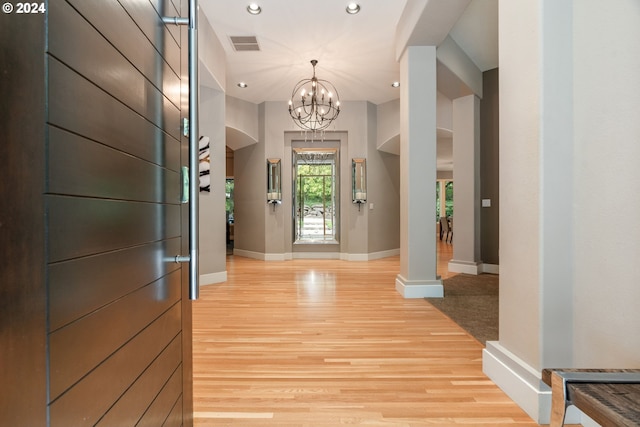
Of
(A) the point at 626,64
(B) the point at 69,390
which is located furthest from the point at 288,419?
(A) the point at 626,64

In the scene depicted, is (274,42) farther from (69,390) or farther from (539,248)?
(69,390)

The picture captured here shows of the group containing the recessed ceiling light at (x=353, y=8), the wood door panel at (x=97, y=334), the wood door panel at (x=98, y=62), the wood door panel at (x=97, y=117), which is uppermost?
the recessed ceiling light at (x=353, y=8)

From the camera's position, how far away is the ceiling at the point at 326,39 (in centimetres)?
390

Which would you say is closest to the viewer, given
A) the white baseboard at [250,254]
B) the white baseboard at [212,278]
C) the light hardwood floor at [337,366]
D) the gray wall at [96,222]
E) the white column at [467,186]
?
the gray wall at [96,222]

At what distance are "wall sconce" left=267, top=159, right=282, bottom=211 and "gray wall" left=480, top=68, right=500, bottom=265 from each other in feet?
12.8

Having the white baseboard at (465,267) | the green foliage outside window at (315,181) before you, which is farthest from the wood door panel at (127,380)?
the green foliage outside window at (315,181)

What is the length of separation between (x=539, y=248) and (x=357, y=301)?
97.6 inches

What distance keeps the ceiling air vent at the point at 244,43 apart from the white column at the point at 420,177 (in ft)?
6.93

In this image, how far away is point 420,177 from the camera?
3.99 m

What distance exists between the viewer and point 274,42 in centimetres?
465

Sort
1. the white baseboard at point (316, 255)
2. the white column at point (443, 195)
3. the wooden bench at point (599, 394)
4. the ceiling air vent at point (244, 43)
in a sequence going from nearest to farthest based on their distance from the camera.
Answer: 1. the wooden bench at point (599, 394)
2. the ceiling air vent at point (244, 43)
3. the white baseboard at point (316, 255)
4. the white column at point (443, 195)

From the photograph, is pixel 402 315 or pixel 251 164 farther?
pixel 251 164

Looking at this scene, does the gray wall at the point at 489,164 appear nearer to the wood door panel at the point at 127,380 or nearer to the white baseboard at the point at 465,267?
the white baseboard at the point at 465,267

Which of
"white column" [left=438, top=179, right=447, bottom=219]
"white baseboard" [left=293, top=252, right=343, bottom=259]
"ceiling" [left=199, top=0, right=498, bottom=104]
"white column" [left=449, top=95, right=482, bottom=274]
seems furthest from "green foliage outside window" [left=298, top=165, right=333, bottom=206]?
"white column" [left=438, top=179, right=447, bottom=219]
